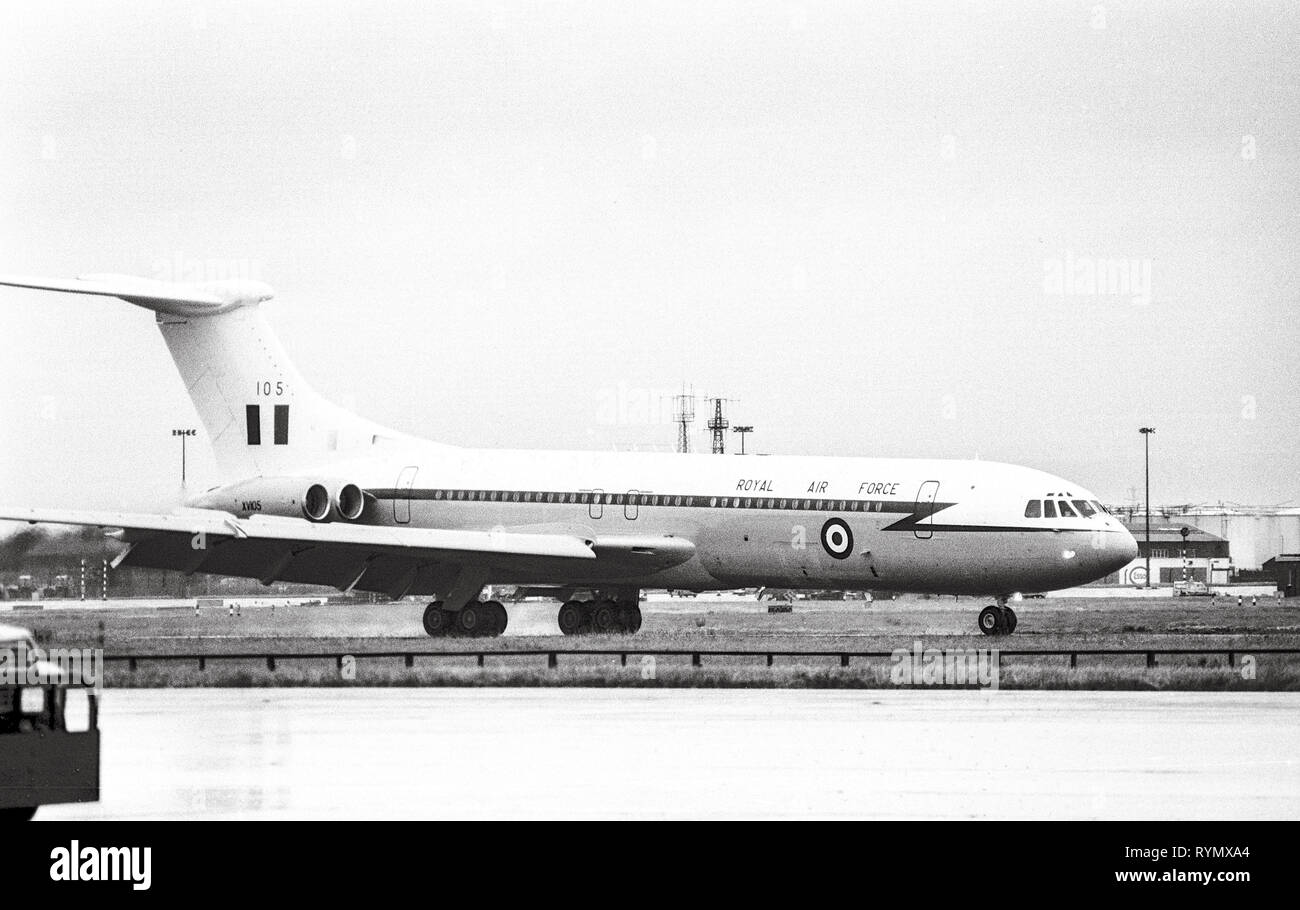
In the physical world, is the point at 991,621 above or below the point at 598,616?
above

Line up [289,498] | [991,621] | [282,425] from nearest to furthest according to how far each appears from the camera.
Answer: [991,621] → [289,498] → [282,425]

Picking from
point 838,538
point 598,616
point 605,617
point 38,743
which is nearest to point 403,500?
point 598,616

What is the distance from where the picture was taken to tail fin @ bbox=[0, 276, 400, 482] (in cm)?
4584

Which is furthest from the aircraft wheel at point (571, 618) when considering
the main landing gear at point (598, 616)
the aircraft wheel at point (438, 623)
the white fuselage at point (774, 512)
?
the aircraft wheel at point (438, 623)

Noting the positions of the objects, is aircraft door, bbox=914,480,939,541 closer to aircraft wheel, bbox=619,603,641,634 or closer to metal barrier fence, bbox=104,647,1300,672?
metal barrier fence, bbox=104,647,1300,672

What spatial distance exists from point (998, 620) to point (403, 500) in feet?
43.8

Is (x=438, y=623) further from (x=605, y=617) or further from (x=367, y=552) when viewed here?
(x=605, y=617)

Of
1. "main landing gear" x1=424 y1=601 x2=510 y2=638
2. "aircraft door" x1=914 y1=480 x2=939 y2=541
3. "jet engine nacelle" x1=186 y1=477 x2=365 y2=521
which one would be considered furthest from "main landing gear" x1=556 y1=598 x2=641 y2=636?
"aircraft door" x1=914 y1=480 x2=939 y2=541

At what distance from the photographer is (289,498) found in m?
45.3

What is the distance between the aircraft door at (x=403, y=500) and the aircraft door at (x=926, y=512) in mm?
12077

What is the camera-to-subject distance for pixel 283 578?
41375 millimetres

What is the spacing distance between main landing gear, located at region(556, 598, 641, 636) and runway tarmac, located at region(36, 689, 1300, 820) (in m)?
16.6
